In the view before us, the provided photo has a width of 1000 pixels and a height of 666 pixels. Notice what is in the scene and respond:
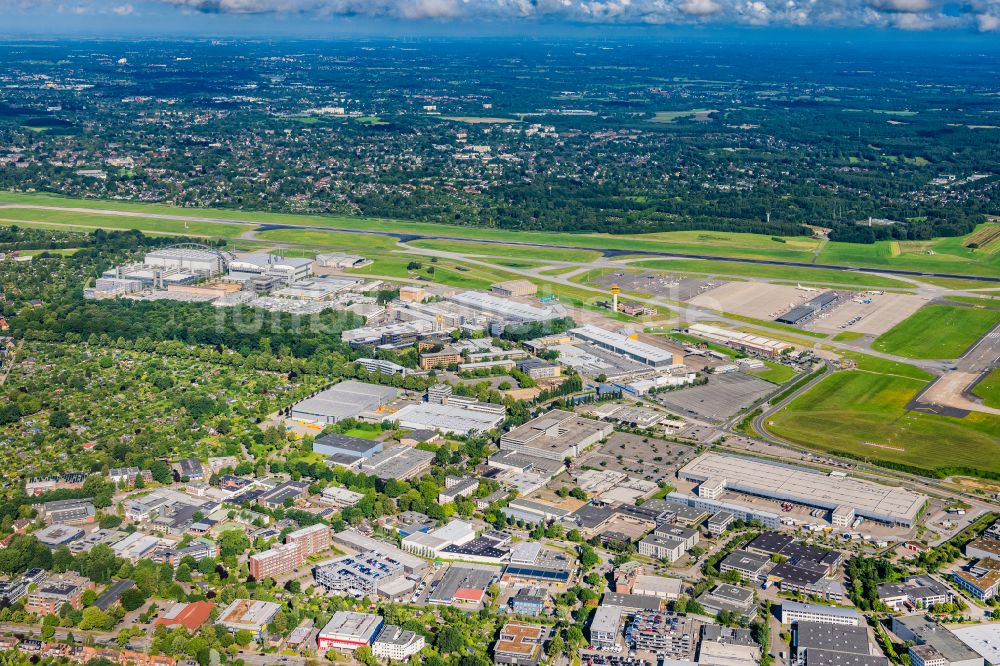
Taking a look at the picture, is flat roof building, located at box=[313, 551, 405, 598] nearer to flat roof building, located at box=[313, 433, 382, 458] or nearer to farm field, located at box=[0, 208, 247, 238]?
flat roof building, located at box=[313, 433, 382, 458]

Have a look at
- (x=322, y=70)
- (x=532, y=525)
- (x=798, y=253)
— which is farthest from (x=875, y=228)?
(x=322, y=70)

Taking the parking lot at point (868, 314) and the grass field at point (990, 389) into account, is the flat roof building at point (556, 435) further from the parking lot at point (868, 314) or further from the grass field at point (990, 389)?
the parking lot at point (868, 314)

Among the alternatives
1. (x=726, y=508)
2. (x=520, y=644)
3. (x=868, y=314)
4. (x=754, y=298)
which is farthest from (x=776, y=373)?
(x=520, y=644)

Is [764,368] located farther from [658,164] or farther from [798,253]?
[658,164]

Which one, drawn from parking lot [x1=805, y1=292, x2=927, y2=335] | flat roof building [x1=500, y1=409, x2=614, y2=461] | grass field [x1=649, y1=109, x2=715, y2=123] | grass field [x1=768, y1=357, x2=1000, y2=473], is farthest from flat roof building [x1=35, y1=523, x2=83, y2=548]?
grass field [x1=649, y1=109, x2=715, y2=123]

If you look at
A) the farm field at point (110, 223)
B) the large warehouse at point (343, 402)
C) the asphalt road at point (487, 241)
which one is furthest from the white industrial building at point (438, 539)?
the farm field at point (110, 223)

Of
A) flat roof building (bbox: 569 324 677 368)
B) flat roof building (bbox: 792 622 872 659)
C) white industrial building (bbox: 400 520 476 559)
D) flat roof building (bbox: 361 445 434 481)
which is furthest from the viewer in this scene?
flat roof building (bbox: 569 324 677 368)
